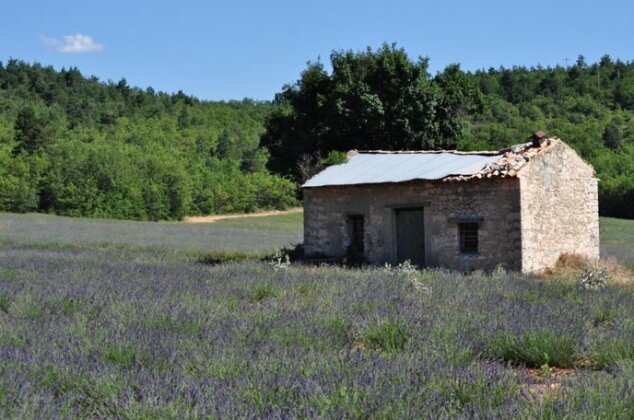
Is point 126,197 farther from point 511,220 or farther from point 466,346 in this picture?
point 466,346

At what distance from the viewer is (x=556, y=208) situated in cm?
1600

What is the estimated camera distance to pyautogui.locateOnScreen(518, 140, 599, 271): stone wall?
48.9ft

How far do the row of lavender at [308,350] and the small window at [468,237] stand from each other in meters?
5.52

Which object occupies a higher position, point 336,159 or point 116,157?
point 116,157

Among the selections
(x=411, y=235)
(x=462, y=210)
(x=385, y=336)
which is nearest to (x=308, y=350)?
(x=385, y=336)

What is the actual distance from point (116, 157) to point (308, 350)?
6395 centimetres

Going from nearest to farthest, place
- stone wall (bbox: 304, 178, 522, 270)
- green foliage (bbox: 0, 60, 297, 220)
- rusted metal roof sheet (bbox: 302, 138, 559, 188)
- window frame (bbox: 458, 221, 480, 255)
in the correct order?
stone wall (bbox: 304, 178, 522, 270) < rusted metal roof sheet (bbox: 302, 138, 559, 188) < window frame (bbox: 458, 221, 480, 255) < green foliage (bbox: 0, 60, 297, 220)

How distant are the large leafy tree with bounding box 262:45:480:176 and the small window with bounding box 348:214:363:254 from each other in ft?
27.1

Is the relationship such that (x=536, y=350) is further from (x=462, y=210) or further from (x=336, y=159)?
(x=336, y=159)

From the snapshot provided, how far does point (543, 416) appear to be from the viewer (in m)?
3.24

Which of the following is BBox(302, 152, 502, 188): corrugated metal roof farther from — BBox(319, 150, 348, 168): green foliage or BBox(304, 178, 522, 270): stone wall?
BBox(304, 178, 522, 270): stone wall

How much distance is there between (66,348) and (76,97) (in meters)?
91.8

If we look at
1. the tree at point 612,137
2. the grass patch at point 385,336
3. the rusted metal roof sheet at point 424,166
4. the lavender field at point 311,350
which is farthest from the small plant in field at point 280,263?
the tree at point 612,137

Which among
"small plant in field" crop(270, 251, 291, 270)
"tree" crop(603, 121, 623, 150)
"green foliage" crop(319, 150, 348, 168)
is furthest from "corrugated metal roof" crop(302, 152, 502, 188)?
"tree" crop(603, 121, 623, 150)
